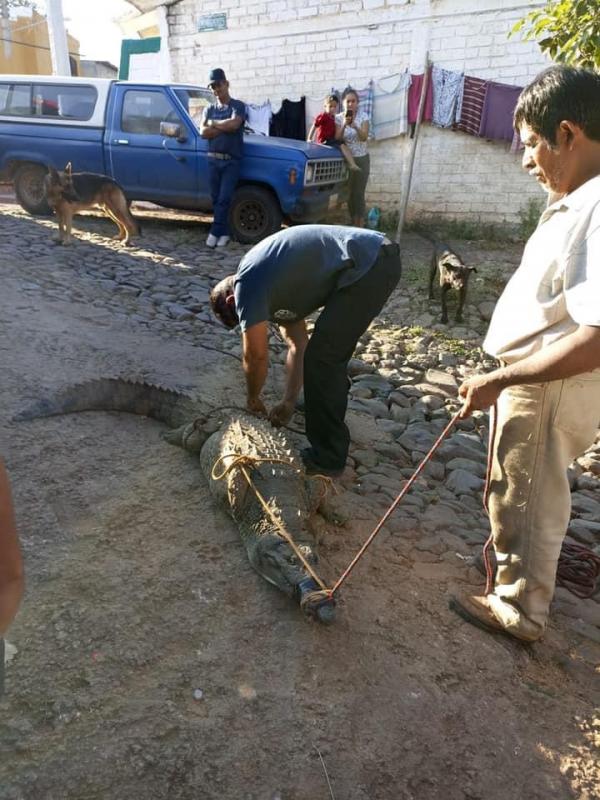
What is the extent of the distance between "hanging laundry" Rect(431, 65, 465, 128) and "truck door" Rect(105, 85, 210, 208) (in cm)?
432

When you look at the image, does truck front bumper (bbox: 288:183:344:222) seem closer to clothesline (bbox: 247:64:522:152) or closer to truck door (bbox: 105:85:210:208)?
truck door (bbox: 105:85:210:208)

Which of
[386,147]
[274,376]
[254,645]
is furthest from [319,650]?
[386,147]

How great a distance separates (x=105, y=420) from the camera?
170 inches

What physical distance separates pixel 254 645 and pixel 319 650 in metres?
0.28

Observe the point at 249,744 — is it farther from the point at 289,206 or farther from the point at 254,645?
the point at 289,206

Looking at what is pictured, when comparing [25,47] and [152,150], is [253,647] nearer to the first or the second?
[152,150]

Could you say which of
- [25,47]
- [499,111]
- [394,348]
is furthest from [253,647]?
[25,47]

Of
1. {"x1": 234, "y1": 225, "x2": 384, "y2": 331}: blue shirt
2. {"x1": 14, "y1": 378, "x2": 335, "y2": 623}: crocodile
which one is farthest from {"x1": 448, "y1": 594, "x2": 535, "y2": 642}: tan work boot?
{"x1": 234, "y1": 225, "x2": 384, "y2": 331}: blue shirt

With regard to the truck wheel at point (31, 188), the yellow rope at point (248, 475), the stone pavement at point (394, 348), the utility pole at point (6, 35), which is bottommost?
the stone pavement at point (394, 348)

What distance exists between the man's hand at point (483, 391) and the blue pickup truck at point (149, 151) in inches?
277

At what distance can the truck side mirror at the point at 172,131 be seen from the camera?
8.97 m

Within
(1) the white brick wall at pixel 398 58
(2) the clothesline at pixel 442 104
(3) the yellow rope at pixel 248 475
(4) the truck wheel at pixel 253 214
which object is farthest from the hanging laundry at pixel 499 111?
(3) the yellow rope at pixel 248 475

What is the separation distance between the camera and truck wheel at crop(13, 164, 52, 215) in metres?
9.73

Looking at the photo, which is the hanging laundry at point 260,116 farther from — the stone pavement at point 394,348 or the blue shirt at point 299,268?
the blue shirt at point 299,268
